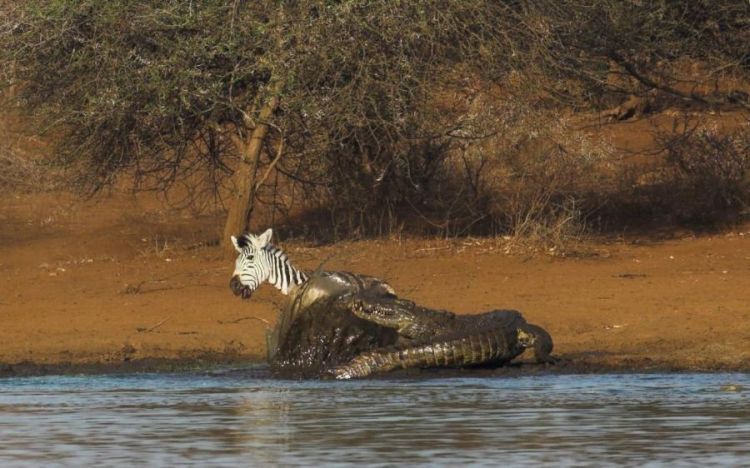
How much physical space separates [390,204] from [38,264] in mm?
4235

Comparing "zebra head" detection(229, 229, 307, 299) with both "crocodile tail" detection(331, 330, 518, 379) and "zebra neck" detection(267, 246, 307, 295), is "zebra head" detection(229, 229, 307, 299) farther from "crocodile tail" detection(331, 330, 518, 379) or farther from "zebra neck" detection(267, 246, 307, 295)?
"crocodile tail" detection(331, 330, 518, 379)

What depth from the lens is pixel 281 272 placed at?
583 inches

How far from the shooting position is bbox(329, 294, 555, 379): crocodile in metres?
13.4

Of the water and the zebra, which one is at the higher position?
the zebra

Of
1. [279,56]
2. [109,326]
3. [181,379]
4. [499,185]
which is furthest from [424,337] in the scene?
[499,185]

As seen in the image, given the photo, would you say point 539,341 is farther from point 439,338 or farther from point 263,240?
point 263,240

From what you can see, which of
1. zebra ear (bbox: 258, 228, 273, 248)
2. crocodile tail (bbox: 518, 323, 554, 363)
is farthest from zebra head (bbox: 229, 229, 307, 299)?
crocodile tail (bbox: 518, 323, 554, 363)

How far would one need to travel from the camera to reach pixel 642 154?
23781 mm

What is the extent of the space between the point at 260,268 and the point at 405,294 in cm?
251

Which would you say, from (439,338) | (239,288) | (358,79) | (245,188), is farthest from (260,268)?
(245,188)

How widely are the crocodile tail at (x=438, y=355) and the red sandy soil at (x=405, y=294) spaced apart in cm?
104

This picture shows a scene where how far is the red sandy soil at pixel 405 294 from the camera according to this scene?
49.0 ft

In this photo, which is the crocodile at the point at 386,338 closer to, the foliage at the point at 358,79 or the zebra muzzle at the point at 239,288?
the zebra muzzle at the point at 239,288

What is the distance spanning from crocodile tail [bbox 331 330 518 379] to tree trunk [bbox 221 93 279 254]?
6009 mm
